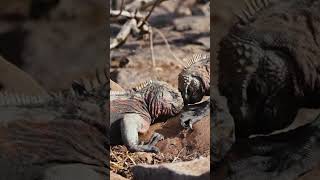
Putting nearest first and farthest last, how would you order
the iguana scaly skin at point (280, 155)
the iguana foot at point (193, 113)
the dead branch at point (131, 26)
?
the iguana scaly skin at point (280, 155) < the iguana foot at point (193, 113) < the dead branch at point (131, 26)

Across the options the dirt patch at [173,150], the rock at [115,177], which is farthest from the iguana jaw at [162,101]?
the rock at [115,177]

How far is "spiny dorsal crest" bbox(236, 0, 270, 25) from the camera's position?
7.20ft

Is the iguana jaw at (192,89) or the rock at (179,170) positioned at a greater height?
the iguana jaw at (192,89)

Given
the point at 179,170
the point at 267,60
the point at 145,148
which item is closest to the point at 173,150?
the point at 145,148

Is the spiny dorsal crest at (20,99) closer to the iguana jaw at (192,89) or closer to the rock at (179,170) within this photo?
the rock at (179,170)

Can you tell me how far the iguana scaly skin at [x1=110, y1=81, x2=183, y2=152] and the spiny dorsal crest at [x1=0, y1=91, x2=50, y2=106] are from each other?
37 cm

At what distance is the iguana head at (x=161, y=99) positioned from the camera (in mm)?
2588

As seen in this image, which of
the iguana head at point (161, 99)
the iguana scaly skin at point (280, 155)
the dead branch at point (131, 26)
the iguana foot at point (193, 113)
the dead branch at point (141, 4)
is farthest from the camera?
the dead branch at point (141, 4)

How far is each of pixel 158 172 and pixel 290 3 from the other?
2.14ft

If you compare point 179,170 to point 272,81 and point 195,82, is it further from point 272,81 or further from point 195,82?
point 195,82

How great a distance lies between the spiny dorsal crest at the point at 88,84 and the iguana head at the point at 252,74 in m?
0.36

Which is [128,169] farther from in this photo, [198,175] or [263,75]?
[263,75]

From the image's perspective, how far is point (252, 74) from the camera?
7.28 ft

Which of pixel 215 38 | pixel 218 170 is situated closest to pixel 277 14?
pixel 215 38
